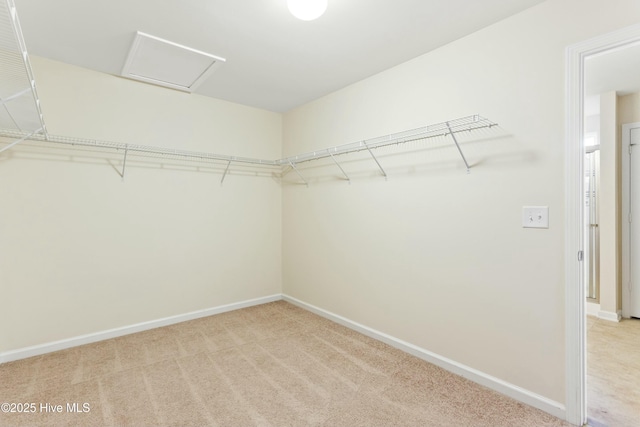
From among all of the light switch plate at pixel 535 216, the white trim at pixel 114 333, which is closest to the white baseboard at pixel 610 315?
the light switch plate at pixel 535 216

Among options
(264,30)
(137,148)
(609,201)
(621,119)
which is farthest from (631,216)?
(137,148)

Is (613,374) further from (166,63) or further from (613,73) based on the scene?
(166,63)

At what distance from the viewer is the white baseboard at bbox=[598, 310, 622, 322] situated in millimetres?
3311

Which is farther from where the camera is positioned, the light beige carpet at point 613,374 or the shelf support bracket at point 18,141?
the shelf support bracket at point 18,141

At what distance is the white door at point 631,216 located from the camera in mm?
3305

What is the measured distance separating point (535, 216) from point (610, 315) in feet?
8.51

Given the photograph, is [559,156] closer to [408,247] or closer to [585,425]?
[408,247]

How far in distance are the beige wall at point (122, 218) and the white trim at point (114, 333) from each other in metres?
0.05

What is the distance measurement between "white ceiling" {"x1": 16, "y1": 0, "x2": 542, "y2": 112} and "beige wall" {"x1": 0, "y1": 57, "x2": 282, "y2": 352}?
1.59ft

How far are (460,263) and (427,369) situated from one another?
2.73ft

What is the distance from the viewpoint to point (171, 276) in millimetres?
3215

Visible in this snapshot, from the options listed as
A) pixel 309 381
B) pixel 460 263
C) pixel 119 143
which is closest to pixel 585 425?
pixel 460 263

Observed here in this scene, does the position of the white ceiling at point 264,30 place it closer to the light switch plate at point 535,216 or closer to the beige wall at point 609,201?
the light switch plate at point 535,216

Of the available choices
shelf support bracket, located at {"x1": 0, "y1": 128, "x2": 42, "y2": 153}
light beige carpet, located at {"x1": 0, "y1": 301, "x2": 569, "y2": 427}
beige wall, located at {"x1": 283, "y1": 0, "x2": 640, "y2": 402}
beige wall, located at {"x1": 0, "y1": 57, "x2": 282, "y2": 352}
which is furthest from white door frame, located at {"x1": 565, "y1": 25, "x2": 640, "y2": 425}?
shelf support bracket, located at {"x1": 0, "y1": 128, "x2": 42, "y2": 153}
